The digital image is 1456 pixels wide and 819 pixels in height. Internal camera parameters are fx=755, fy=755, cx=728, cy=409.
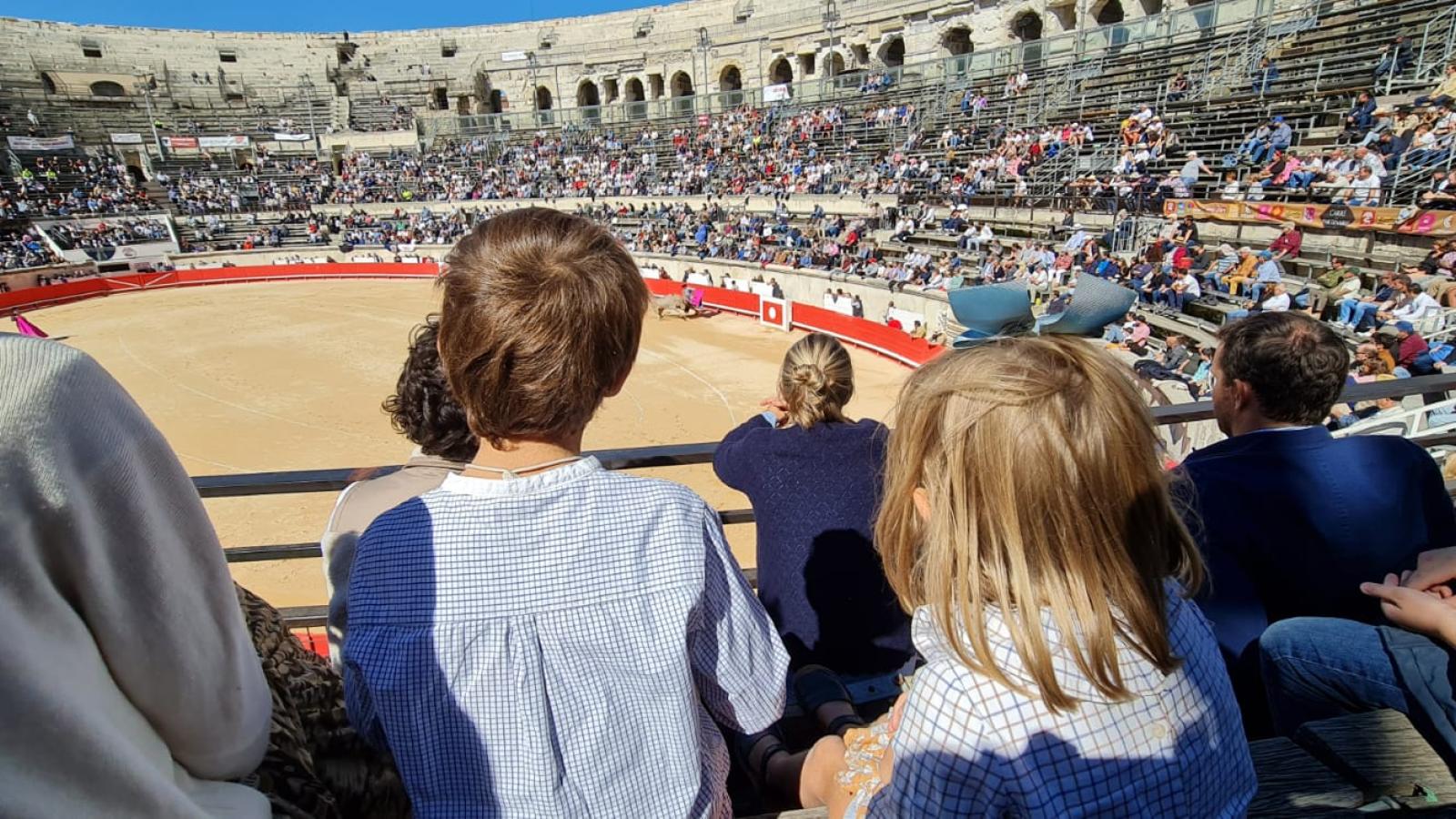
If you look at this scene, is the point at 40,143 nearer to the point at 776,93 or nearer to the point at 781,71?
the point at 776,93

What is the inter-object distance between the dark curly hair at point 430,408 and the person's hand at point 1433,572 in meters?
2.27

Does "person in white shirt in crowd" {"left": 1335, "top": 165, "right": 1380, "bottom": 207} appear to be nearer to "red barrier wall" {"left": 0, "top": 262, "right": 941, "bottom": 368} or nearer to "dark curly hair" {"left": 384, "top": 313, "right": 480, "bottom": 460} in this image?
"red barrier wall" {"left": 0, "top": 262, "right": 941, "bottom": 368}

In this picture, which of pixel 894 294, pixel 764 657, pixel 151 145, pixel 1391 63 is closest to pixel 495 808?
pixel 764 657

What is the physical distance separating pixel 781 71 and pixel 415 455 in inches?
1751

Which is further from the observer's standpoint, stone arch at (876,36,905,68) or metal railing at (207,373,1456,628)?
stone arch at (876,36,905,68)

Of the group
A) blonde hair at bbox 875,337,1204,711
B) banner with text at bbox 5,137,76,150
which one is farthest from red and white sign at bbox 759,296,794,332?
banner with text at bbox 5,137,76,150

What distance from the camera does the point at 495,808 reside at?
1.21 m

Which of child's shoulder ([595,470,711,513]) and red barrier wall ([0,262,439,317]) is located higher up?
child's shoulder ([595,470,711,513])

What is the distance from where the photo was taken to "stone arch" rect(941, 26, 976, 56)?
33.3m

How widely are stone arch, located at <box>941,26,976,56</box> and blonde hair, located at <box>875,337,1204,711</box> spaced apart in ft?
121

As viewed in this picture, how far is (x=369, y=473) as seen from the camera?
2.19 m

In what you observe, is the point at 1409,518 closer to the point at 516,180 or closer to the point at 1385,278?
the point at 1385,278

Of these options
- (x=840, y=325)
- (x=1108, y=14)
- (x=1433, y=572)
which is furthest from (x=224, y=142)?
(x=1433, y=572)

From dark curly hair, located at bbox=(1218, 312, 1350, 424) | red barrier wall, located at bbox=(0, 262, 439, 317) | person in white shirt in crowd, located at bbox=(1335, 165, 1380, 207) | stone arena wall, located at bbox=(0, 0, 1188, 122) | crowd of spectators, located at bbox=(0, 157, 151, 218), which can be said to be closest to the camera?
dark curly hair, located at bbox=(1218, 312, 1350, 424)
